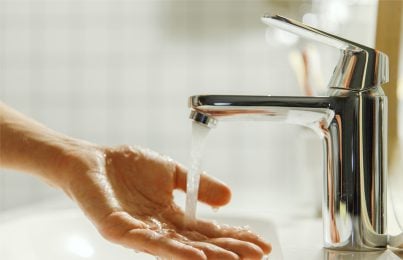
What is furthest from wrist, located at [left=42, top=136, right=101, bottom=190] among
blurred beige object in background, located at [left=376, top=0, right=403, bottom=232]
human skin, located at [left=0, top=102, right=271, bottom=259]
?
blurred beige object in background, located at [left=376, top=0, right=403, bottom=232]

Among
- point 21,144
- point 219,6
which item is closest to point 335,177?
point 21,144

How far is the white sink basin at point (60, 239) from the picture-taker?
91 cm

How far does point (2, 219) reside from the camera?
100 centimetres

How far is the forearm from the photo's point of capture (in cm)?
82

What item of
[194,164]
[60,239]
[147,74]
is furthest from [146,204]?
[147,74]

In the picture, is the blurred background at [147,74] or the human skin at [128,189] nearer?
the human skin at [128,189]

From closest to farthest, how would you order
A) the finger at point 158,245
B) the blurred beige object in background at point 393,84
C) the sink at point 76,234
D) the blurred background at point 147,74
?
the finger at point 158,245 → the blurred beige object in background at point 393,84 → the sink at point 76,234 → the blurred background at point 147,74

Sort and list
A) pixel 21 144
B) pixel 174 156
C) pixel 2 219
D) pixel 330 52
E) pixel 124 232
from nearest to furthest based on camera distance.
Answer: pixel 124 232, pixel 21 144, pixel 2 219, pixel 330 52, pixel 174 156

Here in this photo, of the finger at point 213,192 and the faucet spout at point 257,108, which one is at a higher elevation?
the faucet spout at point 257,108

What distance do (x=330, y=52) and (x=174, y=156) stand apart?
0.50m

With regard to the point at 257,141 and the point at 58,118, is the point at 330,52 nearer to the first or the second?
the point at 257,141

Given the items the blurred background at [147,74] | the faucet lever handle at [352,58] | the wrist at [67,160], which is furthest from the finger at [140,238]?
the blurred background at [147,74]

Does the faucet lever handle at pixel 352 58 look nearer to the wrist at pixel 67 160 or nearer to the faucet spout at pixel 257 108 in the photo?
the faucet spout at pixel 257 108

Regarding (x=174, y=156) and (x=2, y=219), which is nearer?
(x=2, y=219)
